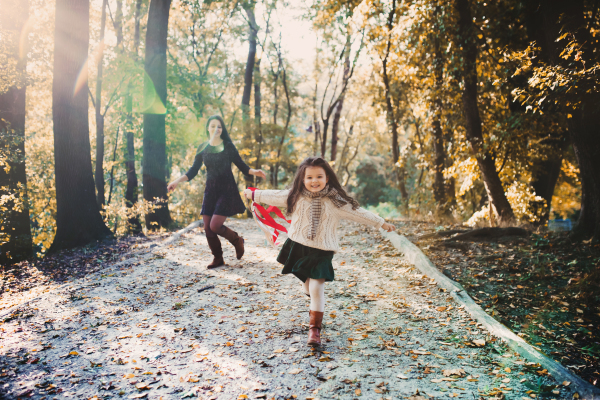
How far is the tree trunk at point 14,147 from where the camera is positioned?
7.48 meters

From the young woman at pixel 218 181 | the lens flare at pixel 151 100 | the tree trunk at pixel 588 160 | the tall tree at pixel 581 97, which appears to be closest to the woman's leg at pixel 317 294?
the young woman at pixel 218 181

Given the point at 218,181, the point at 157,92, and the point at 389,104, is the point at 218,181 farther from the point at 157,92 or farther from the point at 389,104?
the point at 389,104

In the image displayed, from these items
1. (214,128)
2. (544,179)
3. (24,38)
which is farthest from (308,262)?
(544,179)

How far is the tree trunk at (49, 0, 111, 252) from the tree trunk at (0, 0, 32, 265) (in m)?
0.85

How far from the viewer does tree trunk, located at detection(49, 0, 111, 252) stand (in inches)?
297

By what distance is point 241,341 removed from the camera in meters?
3.53

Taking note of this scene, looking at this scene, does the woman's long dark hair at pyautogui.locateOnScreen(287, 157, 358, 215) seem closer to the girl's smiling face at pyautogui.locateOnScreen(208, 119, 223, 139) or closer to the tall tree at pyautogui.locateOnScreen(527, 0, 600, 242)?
the girl's smiling face at pyautogui.locateOnScreen(208, 119, 223, 139)

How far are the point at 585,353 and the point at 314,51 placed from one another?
70.6 ft

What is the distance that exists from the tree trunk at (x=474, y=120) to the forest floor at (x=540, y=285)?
1.89 metres

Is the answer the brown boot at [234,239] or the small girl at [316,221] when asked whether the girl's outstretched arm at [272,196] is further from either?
the brown boot at [234,239]

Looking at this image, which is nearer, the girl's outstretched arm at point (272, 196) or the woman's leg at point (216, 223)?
the girl's outstretched arm at point (272, 196)

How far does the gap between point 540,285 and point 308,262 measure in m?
3.67

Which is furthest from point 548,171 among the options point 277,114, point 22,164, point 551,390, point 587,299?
point 277,114

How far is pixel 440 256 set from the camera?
6469mm
